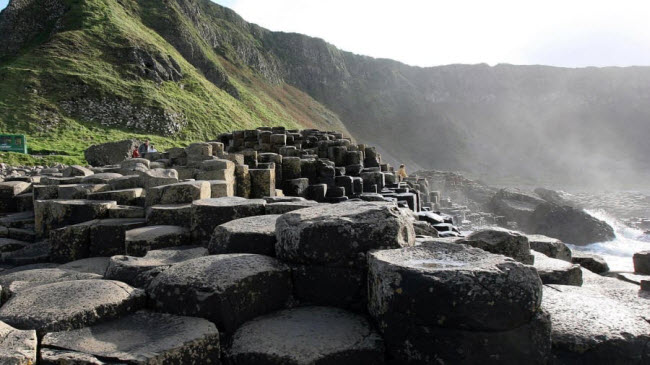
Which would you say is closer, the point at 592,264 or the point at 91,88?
the point at 592,264

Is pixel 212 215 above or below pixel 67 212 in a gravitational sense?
above

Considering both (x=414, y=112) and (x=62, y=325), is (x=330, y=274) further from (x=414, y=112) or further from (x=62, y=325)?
(x=414, y=112)

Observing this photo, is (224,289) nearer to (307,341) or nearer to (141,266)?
(307,341)

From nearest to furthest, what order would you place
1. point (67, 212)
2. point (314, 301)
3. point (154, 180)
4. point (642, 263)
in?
point (314, 301), point (67, 212), point (642, 263), point (154, 180)

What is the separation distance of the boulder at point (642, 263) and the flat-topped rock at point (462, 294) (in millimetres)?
5947

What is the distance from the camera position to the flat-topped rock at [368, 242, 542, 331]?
3.21 m

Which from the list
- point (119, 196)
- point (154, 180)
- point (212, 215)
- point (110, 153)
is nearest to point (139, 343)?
point (212, 215)

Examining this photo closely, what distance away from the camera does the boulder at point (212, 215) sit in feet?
19.0

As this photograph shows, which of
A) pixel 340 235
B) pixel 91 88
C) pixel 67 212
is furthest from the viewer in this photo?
pixel 91 88

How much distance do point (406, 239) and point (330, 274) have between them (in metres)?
0.82

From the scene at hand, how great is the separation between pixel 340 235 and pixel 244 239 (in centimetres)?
114

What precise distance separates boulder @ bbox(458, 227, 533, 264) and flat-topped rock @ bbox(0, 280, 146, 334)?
356cm

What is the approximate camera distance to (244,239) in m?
4.67

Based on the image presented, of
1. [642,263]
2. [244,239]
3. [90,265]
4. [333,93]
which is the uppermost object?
[333,93]
